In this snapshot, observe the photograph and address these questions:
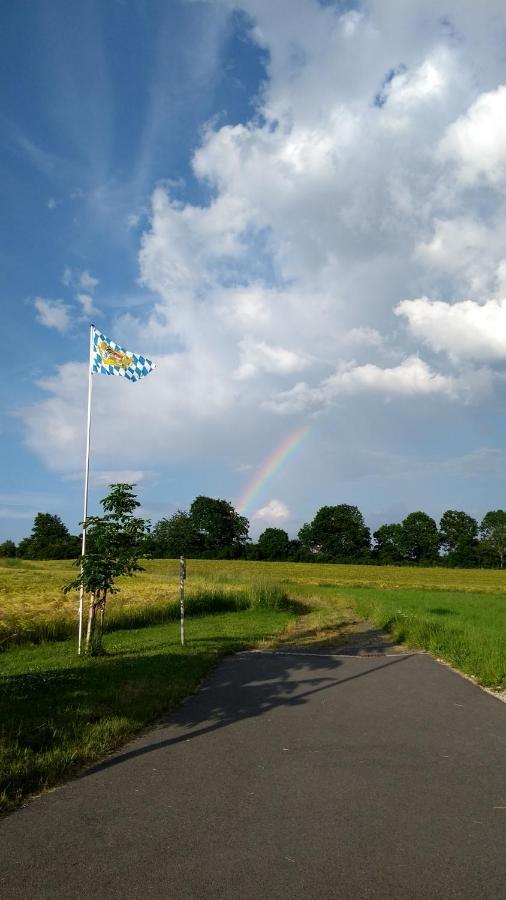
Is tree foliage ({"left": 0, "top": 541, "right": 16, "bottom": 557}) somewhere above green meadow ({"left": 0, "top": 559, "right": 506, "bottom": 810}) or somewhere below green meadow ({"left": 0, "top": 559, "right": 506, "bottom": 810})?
above

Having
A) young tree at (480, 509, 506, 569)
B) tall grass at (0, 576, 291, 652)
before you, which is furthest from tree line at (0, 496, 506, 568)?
tall grass at (0, 576, 291, 652)

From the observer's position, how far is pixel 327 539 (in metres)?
133

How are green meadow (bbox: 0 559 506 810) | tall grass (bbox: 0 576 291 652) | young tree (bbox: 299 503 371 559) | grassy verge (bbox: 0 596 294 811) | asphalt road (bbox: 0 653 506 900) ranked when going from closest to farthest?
asphalt road (bbox: 0 653 506 900), grassy verge (bbox: 0 596 294 811), green meadow (bbox: 0 559 506 810), tall grass (bbox: 0 576 291 652), young tree (bbox: 299 503 371 559)

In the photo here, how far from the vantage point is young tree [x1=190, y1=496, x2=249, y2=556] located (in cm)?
13425

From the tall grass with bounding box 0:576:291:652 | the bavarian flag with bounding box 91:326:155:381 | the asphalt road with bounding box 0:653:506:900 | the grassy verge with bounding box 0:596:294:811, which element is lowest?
the asphalt road with bounding box 0:653:506:900

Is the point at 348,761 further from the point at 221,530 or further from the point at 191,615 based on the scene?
the point at 221,530

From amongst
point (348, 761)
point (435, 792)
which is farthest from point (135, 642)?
point (435, 792)

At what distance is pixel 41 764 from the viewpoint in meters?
5.97

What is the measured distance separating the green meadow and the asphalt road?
1.65ft

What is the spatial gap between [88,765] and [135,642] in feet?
36.7

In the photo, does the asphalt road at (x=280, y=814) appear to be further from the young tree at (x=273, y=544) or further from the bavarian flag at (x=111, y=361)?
the young tree at (x=273, y=544)

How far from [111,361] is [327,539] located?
398 feet

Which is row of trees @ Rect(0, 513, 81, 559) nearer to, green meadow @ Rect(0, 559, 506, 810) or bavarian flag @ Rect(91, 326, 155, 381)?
green meadow @ Rect(0, 559, 506, 810)

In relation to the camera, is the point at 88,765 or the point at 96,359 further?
the point at 96,359
